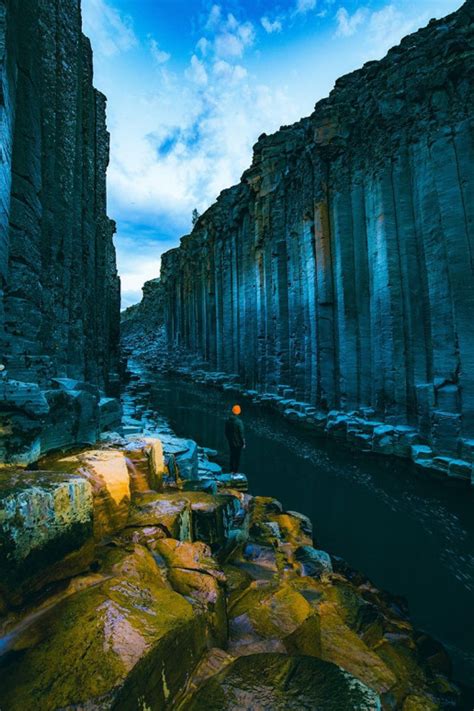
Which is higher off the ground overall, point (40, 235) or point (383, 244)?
point (383, 244)

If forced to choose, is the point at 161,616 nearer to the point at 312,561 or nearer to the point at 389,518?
the point at 312,561

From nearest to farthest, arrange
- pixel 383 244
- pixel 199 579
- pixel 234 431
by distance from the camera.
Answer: pixel 199 579 < pixel 234 431 < pixel 383 244

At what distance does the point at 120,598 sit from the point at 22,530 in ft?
2.60

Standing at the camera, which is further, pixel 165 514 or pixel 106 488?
pixel 165 514

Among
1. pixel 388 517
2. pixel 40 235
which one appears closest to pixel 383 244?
pixel 388 517

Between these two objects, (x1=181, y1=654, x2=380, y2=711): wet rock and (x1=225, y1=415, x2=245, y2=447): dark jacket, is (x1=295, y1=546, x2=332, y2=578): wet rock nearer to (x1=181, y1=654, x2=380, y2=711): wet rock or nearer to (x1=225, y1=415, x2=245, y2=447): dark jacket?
(x1=181, y1=654, x2=380, y2=711): wet rock

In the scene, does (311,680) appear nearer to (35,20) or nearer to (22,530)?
(22,530)

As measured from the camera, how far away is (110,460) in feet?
12.1

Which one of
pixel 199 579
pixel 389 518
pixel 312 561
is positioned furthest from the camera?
pixel 389 518

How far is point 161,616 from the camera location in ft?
7.22

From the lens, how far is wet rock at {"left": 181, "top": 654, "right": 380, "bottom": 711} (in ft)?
6.44

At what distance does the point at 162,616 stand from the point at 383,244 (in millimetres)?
13887

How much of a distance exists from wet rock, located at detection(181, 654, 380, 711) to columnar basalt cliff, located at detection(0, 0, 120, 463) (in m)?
2.45

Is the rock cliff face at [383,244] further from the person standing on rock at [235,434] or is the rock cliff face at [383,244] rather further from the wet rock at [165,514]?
the wet rock at [165,514]
